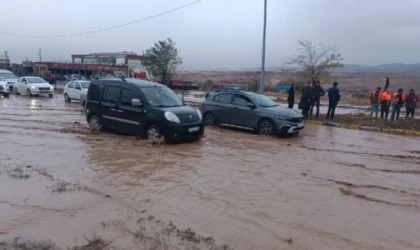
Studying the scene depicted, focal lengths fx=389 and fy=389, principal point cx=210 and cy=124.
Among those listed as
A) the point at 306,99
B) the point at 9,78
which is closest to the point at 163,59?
the point at 9,78

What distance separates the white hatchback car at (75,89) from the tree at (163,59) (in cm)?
1543

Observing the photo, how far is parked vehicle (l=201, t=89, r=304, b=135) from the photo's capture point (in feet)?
42.2

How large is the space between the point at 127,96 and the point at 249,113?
433 cm

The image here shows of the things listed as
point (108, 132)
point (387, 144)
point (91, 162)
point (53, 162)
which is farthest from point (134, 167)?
point (387, 144)

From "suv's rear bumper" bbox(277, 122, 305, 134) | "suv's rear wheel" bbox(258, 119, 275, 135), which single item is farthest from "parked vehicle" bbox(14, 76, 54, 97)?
"suv's rear bumper" bbox(277, 122, 305, 134)

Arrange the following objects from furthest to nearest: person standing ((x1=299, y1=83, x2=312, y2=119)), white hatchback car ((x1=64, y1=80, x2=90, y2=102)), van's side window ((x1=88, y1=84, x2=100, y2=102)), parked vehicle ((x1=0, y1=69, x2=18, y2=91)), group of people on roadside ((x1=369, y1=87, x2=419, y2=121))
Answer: parked vehicle ((x1=0, y1=69, x2=18, y2=91)), white hatchback car ((x1=64, y1=80, x2=90, y2=102)), group of people on roadside ((x1=369, y1=87, x2=419, y2=121)), person standing ((x1=299, y1=83, x2=312, y2=119)), van's side window ((x1=88, y1=84, x2=100, y2=102))

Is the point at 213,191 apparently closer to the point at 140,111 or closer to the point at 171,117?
the point at 171,117

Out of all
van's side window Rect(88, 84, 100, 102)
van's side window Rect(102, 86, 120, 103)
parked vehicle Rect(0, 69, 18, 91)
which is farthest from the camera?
parked vehicle Rect(0, 69, 18, 91)

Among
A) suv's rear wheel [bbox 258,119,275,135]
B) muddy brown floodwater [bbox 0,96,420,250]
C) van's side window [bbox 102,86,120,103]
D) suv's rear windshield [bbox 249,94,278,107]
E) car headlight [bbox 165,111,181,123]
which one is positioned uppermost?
van's side window [bbox 102,86,120,103]

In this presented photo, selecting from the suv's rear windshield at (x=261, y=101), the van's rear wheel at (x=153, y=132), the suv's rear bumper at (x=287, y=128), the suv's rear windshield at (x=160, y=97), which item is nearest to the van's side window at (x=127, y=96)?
the suv's rear windshield at (x=160, y=97)

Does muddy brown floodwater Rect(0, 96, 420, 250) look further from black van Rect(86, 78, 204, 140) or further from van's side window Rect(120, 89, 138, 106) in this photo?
van's side window Rect(120, 89, 138, 106)

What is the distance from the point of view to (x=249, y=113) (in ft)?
43.9

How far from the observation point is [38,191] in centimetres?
662

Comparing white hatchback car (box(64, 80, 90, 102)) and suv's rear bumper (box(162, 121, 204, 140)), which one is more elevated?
white hatchback car (box(64, 80, 90, 102))
